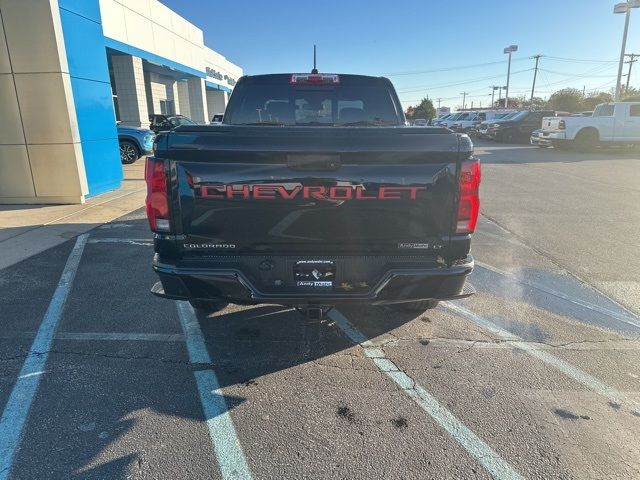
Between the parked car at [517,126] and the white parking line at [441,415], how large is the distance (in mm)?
26626

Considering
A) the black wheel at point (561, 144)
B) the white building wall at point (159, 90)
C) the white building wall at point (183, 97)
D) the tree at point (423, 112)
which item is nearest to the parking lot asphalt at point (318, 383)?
the tree at point (423, 112)

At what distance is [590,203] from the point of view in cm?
941

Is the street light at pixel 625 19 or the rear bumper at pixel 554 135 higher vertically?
the street light at pixel 625 19

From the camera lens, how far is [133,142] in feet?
49.7

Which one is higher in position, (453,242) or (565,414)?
(453,242)

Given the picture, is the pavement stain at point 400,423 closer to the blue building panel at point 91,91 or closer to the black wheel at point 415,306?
the black wheel at point 415,306

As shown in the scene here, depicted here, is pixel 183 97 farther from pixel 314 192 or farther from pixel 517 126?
pixel 314 192

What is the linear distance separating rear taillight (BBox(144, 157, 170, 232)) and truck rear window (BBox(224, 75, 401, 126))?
7.33 ft

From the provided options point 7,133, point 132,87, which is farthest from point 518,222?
point 132,87

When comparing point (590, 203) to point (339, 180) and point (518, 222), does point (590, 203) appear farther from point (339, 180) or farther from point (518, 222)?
point (339, 180)

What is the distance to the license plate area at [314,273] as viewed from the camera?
2.87m

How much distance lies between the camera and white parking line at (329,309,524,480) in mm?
2377

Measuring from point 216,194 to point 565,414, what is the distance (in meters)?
2.63

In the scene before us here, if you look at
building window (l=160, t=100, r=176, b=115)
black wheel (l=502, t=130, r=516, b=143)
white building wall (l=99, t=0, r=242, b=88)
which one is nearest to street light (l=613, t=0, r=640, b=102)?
black wheel (l=502, t=130, r=516, b=143)
